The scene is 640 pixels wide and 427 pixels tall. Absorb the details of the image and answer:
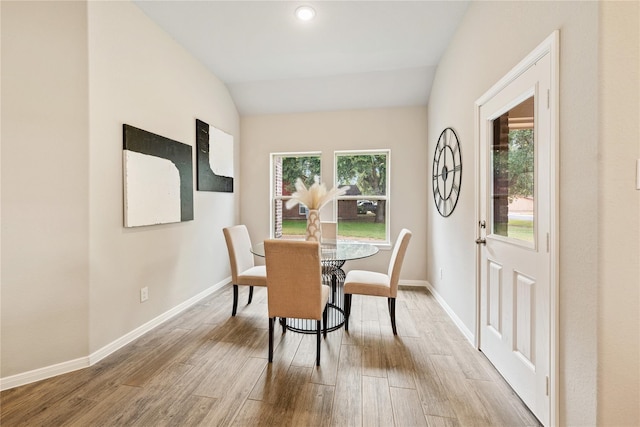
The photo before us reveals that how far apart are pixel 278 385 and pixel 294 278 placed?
2.26 ft

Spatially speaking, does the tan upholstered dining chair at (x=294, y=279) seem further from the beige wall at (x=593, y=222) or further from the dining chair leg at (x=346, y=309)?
the beige wall at (x=593, y=222)

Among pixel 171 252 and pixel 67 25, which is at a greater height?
pixel 67 25

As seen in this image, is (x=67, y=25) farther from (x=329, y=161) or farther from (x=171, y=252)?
(x=329, y=161)

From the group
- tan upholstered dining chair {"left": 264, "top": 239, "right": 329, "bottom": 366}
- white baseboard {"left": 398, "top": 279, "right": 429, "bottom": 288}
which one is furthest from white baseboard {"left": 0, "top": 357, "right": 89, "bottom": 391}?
white baseboard {"left": 398, "top": 279, "right": 429, "bottom": 288}

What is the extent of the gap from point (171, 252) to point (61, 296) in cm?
97

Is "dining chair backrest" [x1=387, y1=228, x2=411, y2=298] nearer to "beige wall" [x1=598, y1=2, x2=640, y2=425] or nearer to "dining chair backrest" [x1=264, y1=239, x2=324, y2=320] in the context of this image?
"dining chair backrest" [x1=264, y1=239, x2=324, y2=320]

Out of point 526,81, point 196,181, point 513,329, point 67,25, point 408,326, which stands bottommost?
point 408,326

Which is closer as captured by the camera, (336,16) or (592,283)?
(592,283)

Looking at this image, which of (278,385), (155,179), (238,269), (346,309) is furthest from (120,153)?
(346,309)

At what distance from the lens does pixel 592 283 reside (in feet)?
3.70

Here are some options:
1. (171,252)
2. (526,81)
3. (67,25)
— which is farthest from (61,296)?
(526,81)

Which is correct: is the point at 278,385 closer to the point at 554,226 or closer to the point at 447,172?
the point at 554,226

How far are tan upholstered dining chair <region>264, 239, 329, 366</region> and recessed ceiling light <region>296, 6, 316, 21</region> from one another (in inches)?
80.6

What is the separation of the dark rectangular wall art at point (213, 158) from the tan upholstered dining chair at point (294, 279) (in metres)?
1.82
